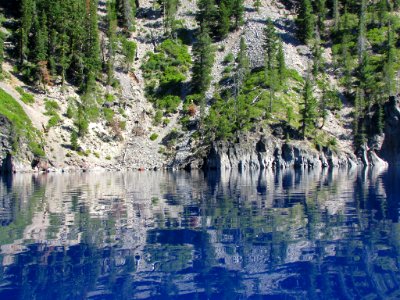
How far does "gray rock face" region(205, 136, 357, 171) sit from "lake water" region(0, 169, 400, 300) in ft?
214

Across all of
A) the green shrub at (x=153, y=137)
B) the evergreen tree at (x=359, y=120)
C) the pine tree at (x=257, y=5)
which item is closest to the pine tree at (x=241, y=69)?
the green shrub at (x=153, y=137)

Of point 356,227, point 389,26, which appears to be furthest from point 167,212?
point 389,26

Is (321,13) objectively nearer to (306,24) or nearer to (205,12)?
(306,24)

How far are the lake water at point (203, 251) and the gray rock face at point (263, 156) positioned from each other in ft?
214

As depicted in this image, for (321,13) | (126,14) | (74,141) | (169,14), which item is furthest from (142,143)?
(321,13)

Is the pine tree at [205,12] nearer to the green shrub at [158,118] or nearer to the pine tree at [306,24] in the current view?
the pine tree at [306,24]

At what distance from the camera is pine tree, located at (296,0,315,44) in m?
141

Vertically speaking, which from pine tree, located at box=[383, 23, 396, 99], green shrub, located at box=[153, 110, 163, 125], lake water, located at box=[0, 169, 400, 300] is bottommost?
lake water, located at box=[0, 169, 400, 300]

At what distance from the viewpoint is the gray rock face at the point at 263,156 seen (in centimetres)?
9869

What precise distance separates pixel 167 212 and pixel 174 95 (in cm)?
9434

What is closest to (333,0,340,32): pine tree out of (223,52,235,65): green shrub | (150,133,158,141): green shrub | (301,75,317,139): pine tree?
(223,52,235,65): green shrub

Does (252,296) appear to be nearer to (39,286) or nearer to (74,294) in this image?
(74,294)

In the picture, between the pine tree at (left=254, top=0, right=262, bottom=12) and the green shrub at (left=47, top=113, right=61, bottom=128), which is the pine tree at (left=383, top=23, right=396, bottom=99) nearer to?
the pine tree at (left=254, top=0, right=262, bottom=12)

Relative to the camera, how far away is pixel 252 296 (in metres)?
13.4
